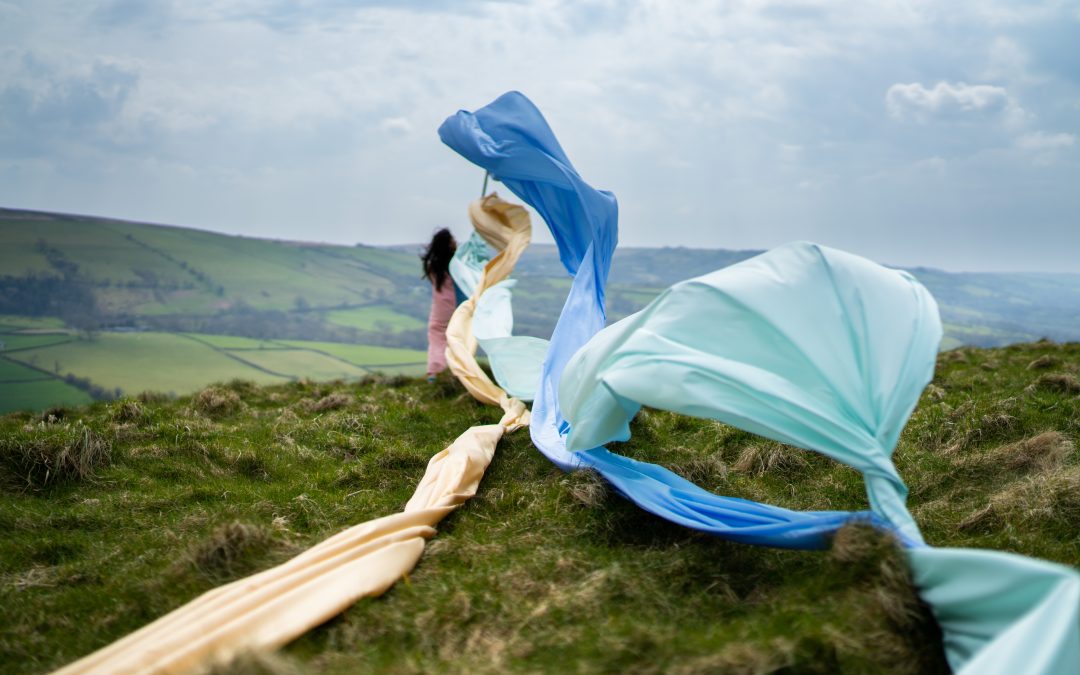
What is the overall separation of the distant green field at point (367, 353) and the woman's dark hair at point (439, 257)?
21386mm

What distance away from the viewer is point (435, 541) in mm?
5555

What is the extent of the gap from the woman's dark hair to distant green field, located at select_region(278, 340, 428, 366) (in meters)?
21.4

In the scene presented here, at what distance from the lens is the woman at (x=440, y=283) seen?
12828mm

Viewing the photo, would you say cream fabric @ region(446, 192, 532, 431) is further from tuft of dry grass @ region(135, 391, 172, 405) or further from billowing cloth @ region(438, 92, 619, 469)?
tuft of dry grass @ region(135, 391, 172, 405)

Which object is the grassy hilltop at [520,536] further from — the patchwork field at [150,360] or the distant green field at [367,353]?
the distant green field at [367,353]

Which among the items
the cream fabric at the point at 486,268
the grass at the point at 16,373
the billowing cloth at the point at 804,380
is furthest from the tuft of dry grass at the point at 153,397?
the grass at the point at 16,373

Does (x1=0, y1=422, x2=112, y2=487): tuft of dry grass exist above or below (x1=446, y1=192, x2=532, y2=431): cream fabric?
below

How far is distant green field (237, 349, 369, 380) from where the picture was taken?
3161cm

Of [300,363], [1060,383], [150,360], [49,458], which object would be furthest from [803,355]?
[150,360]

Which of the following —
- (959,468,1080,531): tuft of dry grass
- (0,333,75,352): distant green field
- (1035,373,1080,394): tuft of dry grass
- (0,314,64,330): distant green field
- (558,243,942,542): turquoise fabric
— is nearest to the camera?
(558,243,942,542): turquoise fabric

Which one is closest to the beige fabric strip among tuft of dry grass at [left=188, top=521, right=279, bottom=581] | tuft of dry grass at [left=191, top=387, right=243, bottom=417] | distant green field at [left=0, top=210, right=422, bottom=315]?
tuft of dry grass at [left=188, top=521, right=279, bottom=581]

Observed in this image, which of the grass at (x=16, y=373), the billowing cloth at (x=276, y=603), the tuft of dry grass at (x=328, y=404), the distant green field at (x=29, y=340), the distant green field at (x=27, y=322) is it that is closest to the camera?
the billowing cloth at (x=276, y=603)

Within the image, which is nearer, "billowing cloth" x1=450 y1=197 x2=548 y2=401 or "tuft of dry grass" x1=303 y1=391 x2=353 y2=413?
"billowing cloth" x1=450 y1=197 x2=548 y2=401

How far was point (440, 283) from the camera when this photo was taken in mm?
12906
